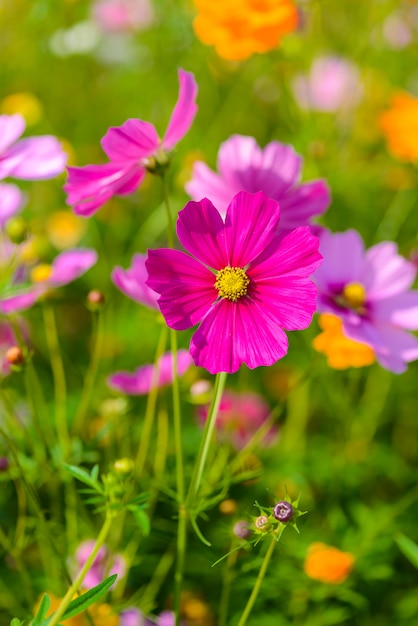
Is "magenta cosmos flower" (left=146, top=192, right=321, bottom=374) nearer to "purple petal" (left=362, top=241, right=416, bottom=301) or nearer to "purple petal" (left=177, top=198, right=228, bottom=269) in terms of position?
"purple petal" (left=177, top=198, right=228, bottom=269)

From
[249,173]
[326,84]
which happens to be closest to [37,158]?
[249,173]

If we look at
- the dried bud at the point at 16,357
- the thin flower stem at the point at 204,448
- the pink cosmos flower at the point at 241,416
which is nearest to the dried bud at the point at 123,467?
the thin flower stem at the point at 204,448

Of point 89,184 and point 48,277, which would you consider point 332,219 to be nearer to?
point 48,277

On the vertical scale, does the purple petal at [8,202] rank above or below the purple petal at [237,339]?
below

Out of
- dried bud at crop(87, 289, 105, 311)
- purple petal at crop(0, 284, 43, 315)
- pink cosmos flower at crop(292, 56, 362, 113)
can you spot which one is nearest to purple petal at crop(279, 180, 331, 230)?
dried bud at crop(87, 289, 105, 311)

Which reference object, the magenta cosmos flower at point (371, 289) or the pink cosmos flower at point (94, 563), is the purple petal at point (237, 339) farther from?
the pink cosmos flower at point (94, 563)
